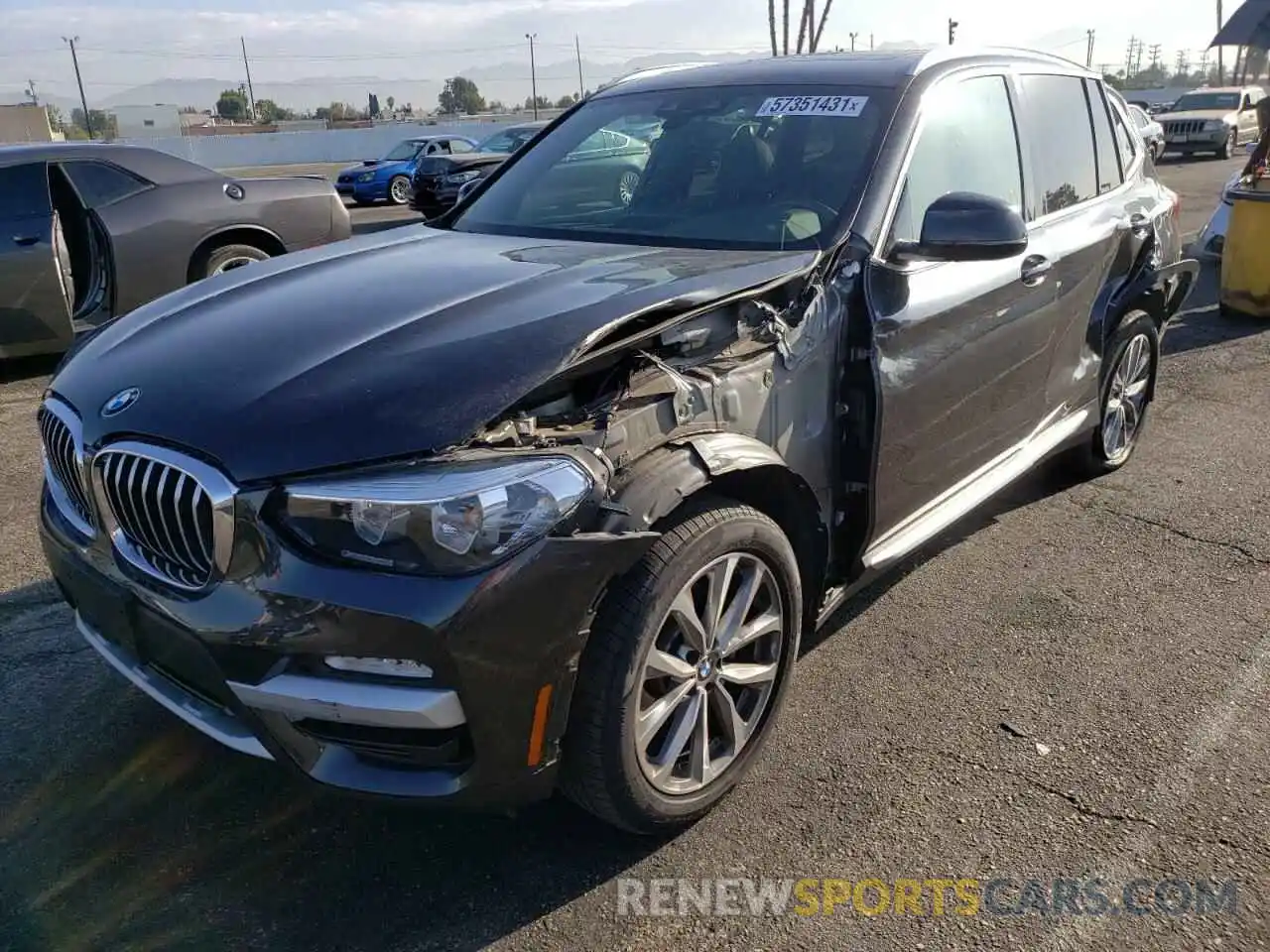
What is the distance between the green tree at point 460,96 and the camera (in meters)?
99.5

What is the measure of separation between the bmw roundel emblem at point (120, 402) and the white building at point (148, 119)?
6501cm

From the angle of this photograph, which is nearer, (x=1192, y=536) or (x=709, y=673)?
(x=709, y=673)

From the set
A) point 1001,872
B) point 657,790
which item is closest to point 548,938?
point 657,790

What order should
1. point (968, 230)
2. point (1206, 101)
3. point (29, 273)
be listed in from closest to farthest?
point (968, 230)
point (29, 273)
point (1206, 101)

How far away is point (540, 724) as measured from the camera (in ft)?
7.12

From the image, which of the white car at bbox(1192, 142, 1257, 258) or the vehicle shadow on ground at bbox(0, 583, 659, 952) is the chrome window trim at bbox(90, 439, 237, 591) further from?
the white car at bbox(1192, 142, 1257, 258)

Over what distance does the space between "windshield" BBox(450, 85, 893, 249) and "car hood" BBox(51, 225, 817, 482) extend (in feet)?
0.71

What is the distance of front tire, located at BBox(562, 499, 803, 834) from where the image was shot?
224cm

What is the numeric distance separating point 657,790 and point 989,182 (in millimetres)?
2388

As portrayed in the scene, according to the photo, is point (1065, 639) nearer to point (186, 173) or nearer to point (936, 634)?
point (936, 634)

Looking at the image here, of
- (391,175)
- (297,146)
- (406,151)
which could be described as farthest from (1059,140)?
(297,146)

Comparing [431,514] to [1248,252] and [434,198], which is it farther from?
[434,198]

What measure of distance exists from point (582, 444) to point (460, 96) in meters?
107

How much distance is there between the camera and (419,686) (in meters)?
2.05
